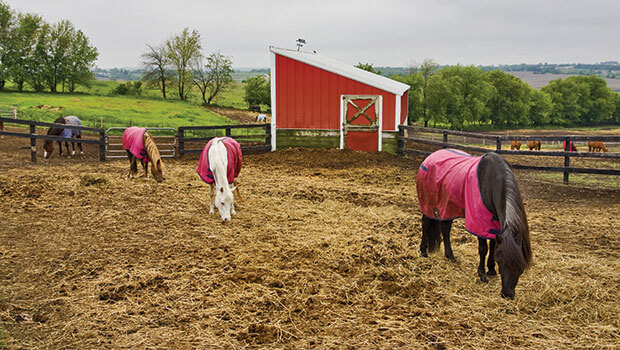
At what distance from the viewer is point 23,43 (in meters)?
45.6

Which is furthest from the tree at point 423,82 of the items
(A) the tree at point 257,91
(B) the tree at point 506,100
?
(A) the tree at point 257,91

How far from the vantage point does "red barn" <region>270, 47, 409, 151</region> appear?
49.6 ft

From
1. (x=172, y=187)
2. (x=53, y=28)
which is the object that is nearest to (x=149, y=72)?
(x=53, y=28)

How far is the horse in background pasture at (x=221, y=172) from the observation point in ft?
23.6

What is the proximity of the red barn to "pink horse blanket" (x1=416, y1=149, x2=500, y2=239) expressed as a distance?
9.59m

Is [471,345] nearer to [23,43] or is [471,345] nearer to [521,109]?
[23,43]

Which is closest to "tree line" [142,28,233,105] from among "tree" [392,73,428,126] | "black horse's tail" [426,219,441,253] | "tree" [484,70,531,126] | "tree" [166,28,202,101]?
"tree" [166,28,202,101]

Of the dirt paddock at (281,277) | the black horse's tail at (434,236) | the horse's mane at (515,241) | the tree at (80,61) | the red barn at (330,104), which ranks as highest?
the tree at (80,61)

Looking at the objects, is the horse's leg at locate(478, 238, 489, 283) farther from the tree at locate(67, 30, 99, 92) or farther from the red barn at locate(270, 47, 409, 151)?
the tree at locate(67, 30, 99, 92)

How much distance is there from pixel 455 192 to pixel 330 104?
1076cm

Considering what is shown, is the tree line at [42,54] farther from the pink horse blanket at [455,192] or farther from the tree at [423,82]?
the pink horse blanket at [455,192]

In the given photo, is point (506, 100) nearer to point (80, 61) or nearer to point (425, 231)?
point (80, 61)

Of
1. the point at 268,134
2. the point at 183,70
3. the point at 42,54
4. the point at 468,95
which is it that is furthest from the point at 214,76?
the point at 268,134

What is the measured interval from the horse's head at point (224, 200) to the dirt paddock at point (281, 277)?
178mm
